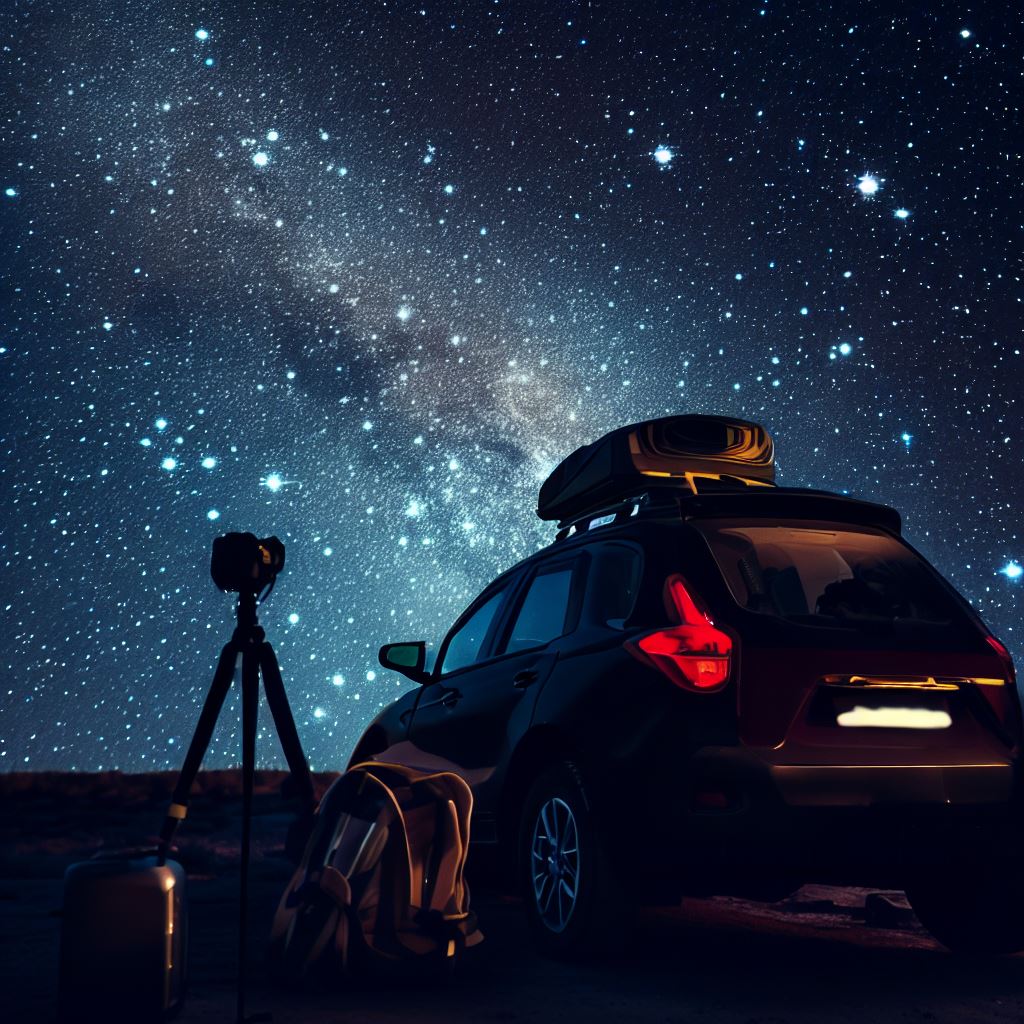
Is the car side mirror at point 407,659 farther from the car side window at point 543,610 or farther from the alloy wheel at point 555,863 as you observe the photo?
the alloy wheel at point 555,863

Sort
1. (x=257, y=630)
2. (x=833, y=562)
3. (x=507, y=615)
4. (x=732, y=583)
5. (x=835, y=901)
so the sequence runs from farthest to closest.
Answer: (x=835, y=901) < (x=507, y=615) < (x=833, y=562) < (x=732, y=583) < (x=257, y=630)

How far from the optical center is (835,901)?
7.01m

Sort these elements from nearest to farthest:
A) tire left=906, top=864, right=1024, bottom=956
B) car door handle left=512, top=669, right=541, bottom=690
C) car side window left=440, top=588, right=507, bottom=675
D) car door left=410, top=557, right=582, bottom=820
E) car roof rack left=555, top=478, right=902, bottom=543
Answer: tire left=906, top=864, right=1024, bottom=956, car roof rack left=555, top=478, right=902, bottom=543, car door handle left=512, top=669, right=541, bottom=690, car door left=410, top=557, right=582, bottom=820, car side window left=440, top=588, right=507, bottom=675

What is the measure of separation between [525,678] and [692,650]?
3.56 ft

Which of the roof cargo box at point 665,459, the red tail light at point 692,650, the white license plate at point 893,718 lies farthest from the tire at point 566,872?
the roof cargo box at point 665,459

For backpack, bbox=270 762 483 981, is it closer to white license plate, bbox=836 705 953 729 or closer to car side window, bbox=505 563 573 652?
car side window, bbox=505 563 573 652

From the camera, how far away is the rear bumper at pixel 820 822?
3.66m

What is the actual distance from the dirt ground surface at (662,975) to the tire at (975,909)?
93mm

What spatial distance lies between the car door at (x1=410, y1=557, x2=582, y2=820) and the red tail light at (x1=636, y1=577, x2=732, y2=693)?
2.51 feet

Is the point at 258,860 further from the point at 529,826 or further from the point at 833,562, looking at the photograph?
the point at 833,562

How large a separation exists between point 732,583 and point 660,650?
0.63 meters

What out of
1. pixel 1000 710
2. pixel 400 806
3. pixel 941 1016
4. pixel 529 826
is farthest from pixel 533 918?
pixel 1000 710

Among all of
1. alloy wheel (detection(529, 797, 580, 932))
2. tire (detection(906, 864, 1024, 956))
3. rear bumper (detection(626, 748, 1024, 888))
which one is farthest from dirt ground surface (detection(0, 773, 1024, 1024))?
rear bumper (detection(626, 748, 1024, 888))

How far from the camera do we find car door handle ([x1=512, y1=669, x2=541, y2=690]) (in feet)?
15.3
